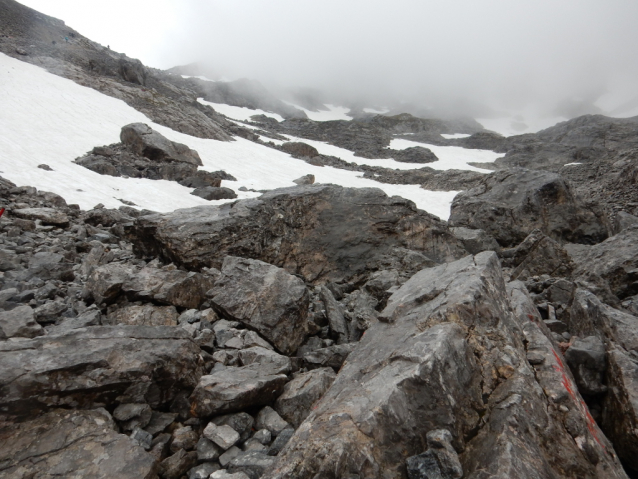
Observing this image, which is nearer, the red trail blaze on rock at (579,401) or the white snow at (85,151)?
the red trail blaze on rock at (579,401)

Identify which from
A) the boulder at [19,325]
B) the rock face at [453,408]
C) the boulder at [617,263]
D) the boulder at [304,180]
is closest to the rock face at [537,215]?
the boulder at [617,263]

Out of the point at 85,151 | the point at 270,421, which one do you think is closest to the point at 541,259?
the point at 270,421

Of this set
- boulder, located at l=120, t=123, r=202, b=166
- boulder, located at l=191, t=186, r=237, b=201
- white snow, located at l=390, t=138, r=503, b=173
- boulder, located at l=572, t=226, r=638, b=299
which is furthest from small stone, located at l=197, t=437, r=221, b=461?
Answer: white snow, located at l=390, t=138, r=503, b=173

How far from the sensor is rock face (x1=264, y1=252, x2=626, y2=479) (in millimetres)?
2566

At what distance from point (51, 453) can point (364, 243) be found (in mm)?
8045

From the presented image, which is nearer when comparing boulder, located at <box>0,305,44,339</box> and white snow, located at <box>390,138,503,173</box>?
boulder, located at <box>0,305,44,339</box>

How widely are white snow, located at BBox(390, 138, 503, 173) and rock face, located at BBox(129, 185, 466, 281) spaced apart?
130 ft

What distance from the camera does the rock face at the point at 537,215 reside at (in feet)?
47.2

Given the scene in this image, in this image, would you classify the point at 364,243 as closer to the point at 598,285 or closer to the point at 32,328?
the point at 598,285

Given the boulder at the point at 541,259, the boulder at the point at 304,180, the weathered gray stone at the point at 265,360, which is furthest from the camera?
the boulder at the point at 304,180

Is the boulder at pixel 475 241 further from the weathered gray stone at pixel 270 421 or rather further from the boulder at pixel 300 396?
the weathered gray stone at pixel 270 421

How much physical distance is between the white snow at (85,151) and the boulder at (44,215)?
9.08 feet

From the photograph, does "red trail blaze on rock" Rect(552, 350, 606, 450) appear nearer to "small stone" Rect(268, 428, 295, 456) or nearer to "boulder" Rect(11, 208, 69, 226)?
"small stone" Rect(268, 428, 295, 456)

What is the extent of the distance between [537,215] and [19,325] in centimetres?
1687
